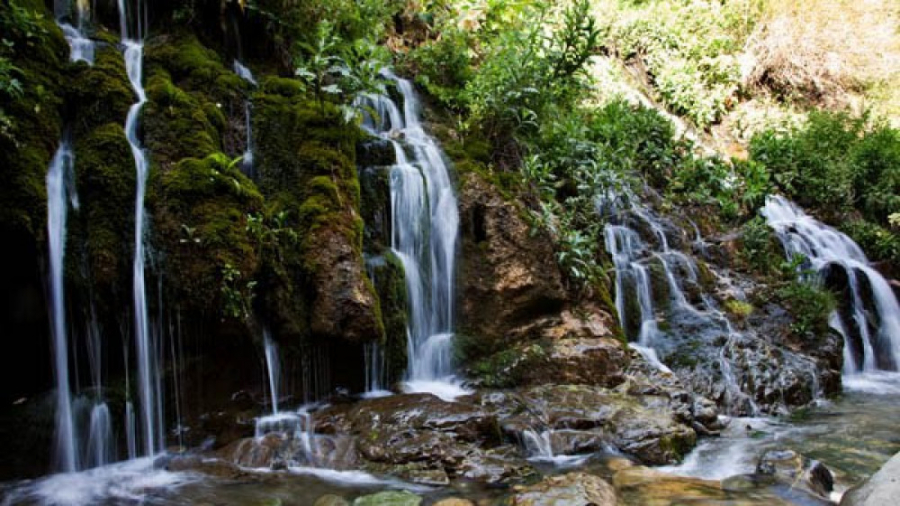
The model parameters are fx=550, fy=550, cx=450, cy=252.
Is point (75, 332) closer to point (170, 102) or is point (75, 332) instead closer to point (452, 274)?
point (170, 102)

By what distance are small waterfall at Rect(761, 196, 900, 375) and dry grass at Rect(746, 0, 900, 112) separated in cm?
665

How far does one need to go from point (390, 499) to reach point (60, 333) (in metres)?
3.07

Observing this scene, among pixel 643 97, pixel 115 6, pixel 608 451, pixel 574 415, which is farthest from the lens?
pixel 643 97

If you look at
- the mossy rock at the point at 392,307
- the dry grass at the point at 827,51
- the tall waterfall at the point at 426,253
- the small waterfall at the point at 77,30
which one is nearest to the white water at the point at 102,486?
the mossy rock at the point at 392,307

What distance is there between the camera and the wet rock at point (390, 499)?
3.95 m

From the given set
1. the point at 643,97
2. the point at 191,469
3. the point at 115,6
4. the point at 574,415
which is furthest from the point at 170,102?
the point at 643,97

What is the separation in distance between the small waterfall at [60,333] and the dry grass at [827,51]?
54.6 feet

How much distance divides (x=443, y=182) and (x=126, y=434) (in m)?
4.65

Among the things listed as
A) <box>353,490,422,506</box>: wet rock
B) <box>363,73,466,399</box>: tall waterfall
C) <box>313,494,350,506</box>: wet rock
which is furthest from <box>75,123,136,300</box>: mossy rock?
<box>363,73,466,399</box>: tall waterfall

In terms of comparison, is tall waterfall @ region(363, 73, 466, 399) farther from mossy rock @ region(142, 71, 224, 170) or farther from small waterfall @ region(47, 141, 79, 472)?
small waterfall @ region(47, 141, 79, 472)

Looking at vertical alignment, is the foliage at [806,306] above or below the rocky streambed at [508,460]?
above

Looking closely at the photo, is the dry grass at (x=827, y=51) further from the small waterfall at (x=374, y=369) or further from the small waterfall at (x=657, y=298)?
the small waterfall at (x=374, y=369)

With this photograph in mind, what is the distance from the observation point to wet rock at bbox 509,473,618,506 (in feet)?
12.4

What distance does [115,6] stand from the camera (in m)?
7.01
